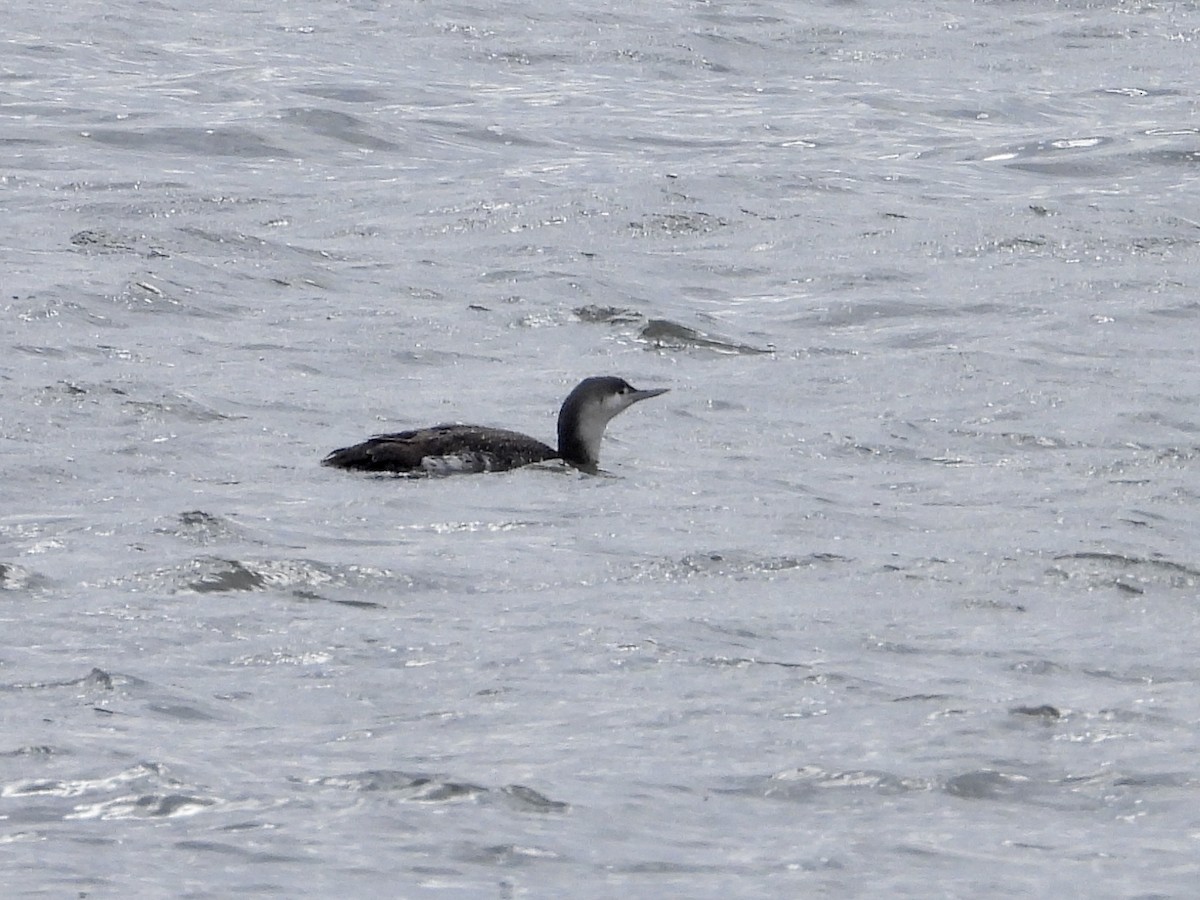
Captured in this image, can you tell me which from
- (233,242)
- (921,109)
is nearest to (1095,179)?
(921,109)

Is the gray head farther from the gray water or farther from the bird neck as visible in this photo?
the gray water

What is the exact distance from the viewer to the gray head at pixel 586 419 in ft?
39.8

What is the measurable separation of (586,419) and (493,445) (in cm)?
64

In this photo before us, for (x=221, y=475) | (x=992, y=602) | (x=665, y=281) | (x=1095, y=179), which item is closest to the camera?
(x=992, y=602)

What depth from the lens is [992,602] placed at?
31.3 feet

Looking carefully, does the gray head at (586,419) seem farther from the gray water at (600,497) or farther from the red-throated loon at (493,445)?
the gray water at (600,497)

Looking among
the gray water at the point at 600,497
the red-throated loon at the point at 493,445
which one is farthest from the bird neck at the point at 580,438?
the gray water at the point at 600,497

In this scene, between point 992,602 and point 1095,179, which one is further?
point 1095,179

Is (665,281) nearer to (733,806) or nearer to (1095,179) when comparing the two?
(1095,179)

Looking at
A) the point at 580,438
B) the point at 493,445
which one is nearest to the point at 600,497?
the point at 493,445

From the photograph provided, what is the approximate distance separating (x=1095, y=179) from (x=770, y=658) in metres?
13.0

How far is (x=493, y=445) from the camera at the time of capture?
38.3ft

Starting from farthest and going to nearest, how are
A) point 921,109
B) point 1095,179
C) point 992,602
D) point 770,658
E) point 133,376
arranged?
point 921,109 < point 1095,179 < point 133,376 < point 992,602 < point 770,658

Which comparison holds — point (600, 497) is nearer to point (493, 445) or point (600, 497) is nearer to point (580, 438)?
point (493, 445)
